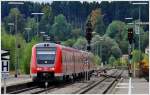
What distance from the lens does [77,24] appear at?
146 metres

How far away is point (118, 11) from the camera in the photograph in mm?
124375

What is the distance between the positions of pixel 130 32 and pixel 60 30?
76517 millimetres

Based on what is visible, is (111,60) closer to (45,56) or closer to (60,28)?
(60,28)

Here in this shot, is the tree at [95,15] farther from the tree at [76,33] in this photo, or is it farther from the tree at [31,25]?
the tree at [31,25]

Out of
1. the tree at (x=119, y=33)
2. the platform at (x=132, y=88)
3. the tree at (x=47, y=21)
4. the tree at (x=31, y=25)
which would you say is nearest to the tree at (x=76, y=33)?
the tree at (x=119, y=33)

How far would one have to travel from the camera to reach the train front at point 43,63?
150 ft

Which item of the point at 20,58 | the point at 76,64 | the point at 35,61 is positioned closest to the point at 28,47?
the point at 20,58

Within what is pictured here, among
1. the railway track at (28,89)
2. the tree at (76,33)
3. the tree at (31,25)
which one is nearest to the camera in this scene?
the railway track at (28,89)

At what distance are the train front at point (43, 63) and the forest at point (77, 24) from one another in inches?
1215

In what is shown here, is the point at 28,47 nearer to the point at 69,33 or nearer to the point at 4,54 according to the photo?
the point at 4,54

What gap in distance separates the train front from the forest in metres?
30.8

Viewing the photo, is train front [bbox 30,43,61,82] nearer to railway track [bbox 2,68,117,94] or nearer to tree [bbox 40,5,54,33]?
railway track [bbox 2,68,117,94]

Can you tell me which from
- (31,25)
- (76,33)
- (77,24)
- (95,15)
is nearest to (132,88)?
(31,25)

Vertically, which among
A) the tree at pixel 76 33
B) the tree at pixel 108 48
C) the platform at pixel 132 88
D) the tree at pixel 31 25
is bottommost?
the tree at pixel 108 48
